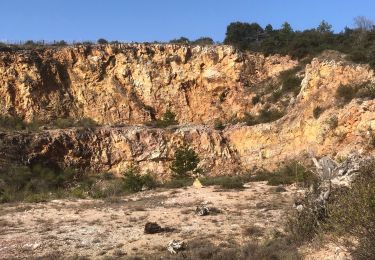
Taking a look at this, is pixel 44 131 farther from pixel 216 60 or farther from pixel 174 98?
pixel 216 60

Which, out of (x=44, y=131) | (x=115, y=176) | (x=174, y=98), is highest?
(x=174, y=98)

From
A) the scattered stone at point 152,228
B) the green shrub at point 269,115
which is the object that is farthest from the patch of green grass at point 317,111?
the scattered stone at point 152,228

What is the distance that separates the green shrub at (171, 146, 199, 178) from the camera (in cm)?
2730

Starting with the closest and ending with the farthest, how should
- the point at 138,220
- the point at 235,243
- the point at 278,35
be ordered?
1. the point at 235,243
2. the point at 138,220
3. the point at 278,35

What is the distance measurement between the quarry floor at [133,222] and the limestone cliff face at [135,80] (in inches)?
668

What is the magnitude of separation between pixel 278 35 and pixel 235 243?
31797mm

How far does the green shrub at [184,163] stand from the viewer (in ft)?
89.6

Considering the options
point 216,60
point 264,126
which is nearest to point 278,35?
point 216,60

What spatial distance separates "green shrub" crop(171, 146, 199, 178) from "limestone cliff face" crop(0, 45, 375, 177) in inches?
76.6

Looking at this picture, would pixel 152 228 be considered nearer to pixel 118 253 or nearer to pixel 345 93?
pixel 118 253

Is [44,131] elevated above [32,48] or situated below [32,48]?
below

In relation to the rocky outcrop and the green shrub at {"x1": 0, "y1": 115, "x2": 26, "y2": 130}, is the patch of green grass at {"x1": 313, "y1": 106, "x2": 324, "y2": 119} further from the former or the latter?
the green shrub at {"x1": 0, "y1": 115, "x2": 26, "y2": 130}

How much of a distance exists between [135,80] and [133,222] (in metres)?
24.5

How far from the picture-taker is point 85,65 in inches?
1428
